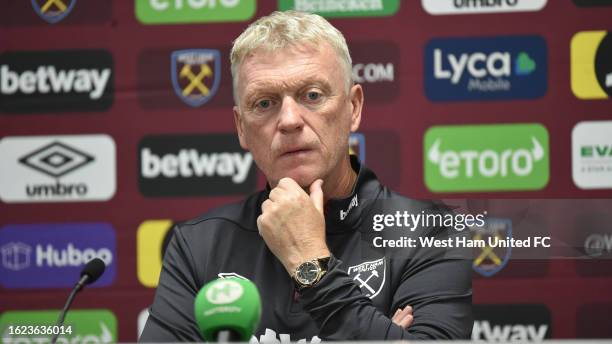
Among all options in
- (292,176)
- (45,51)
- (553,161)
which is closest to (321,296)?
(292,176)

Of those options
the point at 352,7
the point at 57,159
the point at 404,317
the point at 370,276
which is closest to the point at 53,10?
the point at 57,159

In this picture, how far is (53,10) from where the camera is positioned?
10.2 feet

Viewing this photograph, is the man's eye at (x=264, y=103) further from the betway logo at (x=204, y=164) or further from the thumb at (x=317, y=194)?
the betway logo at (x=204, y=164)

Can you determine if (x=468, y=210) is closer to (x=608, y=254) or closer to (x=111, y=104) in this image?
(x=608, y=254)

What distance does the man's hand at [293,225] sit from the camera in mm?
1811

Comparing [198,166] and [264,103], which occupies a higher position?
[264,103]

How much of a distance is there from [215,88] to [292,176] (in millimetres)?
1113

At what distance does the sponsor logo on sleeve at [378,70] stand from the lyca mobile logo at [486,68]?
12cm

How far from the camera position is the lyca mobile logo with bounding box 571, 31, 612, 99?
2904 mm

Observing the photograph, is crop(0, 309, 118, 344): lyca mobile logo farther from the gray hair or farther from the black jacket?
the gray hair

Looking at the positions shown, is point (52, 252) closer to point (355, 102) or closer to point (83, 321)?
point (83, 321)

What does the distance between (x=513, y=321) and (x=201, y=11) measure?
1693mm

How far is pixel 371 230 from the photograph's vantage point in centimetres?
192

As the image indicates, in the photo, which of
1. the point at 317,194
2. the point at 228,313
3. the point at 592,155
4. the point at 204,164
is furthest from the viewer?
the point at 204,164
